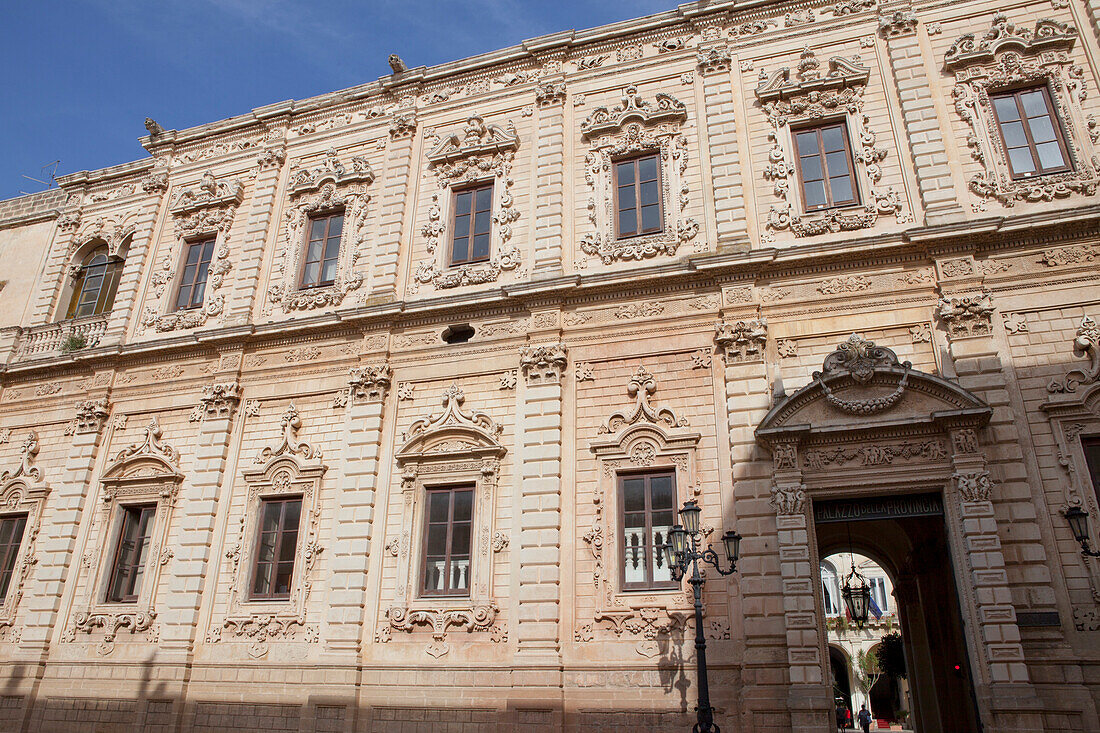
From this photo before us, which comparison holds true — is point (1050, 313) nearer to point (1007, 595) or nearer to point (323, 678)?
point (1007, 595)

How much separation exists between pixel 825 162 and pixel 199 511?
44.5 ft

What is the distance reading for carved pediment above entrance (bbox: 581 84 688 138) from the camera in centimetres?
1460

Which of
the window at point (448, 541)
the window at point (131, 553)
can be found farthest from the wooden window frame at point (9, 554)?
the window at point (448, 541)

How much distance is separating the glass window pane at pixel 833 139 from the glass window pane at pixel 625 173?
11.8 ft

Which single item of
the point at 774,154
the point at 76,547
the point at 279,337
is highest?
the point at 774,154

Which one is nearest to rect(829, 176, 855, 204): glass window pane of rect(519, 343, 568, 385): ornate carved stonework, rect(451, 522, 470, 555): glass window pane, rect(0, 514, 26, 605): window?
rect(519, 343, 568, 385): ornate carved stonework

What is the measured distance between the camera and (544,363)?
13.2m

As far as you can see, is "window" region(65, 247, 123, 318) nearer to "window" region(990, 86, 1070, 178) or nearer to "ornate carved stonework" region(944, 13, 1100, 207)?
"ornate carved stonework" region(944, 13, 1100, 207)

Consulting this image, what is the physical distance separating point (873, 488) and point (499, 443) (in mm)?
6104

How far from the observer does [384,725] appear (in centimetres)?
1192

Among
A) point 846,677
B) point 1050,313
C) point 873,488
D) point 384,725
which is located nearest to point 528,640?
point 384,725

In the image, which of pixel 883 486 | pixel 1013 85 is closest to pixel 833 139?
pixel 1013 85

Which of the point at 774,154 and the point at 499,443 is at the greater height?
the point at 774,154

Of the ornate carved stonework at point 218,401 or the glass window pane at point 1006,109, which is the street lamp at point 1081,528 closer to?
the glass window pane at point 1006,109
